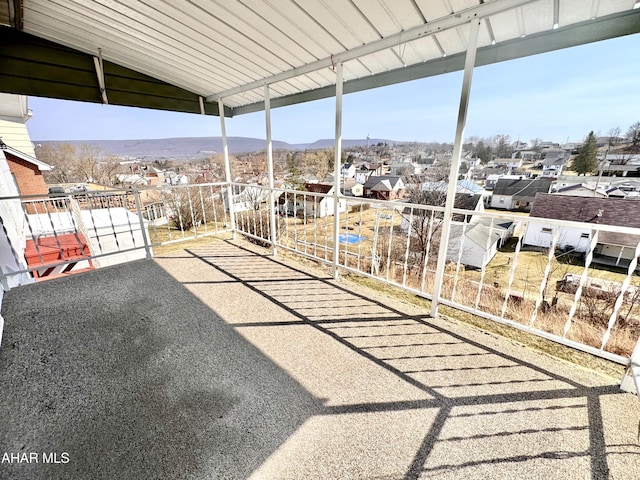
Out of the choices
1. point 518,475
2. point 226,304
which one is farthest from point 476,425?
point 226,304

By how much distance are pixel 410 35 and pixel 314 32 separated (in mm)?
759

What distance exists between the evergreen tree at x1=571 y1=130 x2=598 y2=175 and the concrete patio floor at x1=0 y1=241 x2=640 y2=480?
1.55 meters

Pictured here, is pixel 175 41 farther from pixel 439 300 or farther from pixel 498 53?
pixel 439 300

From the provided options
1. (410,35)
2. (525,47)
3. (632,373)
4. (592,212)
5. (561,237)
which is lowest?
(632,373)

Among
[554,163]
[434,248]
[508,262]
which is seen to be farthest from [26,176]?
[508,262]

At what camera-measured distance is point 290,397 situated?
1.51 m

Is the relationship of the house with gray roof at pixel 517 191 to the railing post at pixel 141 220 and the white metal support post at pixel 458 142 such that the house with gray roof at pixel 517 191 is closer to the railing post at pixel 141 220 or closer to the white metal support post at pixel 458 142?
the white metal support post at pixel 458 142

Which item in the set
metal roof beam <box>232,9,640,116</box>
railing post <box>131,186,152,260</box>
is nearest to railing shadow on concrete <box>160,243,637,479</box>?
railing post <box>131,186,152,260</box>

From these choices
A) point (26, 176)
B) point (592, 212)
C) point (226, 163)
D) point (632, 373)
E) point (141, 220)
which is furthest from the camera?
point (26, 176)

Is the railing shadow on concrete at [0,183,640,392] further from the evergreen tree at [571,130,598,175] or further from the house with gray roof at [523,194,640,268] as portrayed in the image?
the evergreen tree at [571,130,598,175]

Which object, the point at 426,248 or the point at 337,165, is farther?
the point at 337,165

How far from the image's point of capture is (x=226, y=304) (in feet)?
8.17

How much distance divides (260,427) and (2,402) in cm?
155

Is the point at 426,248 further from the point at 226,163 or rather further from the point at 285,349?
the point at 226,163
